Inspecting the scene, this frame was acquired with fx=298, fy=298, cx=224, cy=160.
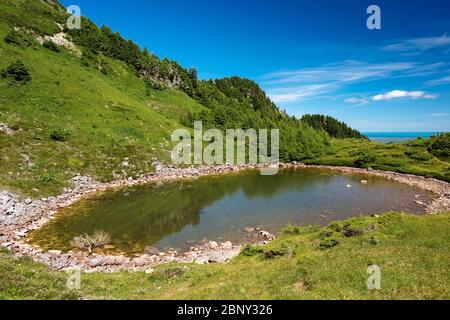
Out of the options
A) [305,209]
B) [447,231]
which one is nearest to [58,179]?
[305,209]

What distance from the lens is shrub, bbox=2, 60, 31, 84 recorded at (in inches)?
2382

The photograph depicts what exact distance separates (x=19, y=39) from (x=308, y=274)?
88.1 meters

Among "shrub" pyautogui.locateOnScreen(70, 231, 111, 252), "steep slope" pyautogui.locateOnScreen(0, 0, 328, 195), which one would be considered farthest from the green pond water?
"steep slope" pyautogui.locateOnScreen(0, 0, 328, 195)

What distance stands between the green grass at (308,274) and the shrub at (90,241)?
19.3 feet

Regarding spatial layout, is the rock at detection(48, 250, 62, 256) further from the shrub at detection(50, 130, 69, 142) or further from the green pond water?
the shrub at detection(50, 130, 69, 142)

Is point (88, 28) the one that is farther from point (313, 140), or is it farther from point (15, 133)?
point (313, 140)

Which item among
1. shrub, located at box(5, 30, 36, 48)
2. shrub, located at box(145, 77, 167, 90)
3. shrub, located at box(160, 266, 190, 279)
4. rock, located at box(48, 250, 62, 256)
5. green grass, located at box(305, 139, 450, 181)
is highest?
shrub, located at box(5, 30, 36, 48)

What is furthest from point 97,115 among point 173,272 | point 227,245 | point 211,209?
point 173,272

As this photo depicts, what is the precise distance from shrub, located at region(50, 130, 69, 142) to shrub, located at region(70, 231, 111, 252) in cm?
2776

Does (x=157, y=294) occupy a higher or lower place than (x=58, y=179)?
lower

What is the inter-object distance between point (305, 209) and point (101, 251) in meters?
27.5

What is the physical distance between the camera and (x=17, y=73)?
61.6 meters
